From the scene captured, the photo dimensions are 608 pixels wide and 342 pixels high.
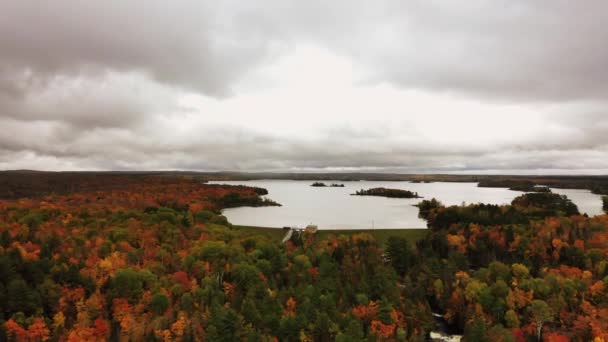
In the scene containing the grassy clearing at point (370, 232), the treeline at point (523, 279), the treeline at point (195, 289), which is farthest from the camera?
the grassy clearing at point (370, 232)

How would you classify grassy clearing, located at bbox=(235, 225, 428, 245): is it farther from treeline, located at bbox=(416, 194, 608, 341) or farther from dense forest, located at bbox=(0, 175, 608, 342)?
treeline, located at bbox=(416, 194, 608, 341)

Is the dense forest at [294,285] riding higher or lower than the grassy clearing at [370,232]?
lower

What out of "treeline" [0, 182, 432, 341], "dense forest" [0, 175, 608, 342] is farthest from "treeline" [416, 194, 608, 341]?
"treeline" [0, 182, 432, 341]

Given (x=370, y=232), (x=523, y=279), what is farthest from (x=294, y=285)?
(x=523, y=279)

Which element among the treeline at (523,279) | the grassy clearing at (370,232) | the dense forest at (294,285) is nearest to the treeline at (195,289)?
the dense forest at (294,285)

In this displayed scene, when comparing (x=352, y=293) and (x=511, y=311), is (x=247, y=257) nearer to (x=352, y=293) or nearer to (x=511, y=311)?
(x=352, y=293)

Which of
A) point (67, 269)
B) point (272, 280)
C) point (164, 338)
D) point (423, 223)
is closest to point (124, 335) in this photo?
point (164, 338)

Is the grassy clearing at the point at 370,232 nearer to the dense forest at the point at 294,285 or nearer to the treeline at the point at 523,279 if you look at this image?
the dense forest at the point at 294,285

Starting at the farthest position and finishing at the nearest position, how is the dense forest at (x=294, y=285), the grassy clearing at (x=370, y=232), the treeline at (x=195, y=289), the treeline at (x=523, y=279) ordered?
the grassy clearing at (x=370, y=232) < the treeline at (x=523, y=279) < the dense forest at (x=294, y=285) < the treeline at (x=195, y=289)
